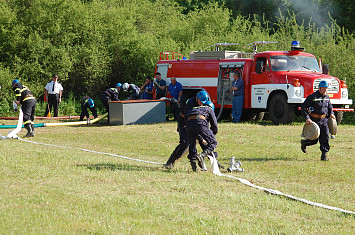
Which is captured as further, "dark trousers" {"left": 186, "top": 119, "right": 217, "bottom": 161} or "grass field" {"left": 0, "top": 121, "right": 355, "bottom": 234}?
"dark trousers" {"left": 186, "top": 119, "right": 217, "bottom": 161}

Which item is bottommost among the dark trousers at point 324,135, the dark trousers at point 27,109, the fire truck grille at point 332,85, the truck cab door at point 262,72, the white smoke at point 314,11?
the dark trousers at point 324,135

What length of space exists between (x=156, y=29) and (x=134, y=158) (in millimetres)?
26738

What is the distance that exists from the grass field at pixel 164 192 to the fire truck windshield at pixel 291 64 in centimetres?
587

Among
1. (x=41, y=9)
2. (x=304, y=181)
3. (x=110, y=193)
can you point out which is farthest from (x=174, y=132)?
(x=41, y=9)

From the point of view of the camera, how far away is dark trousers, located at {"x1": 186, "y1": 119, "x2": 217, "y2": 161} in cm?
1002

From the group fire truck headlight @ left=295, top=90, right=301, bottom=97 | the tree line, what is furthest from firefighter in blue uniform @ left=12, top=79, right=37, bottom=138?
the tree line

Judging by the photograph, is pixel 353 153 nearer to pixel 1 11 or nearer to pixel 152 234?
pixel 152 234

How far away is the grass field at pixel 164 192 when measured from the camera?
646 centimetres

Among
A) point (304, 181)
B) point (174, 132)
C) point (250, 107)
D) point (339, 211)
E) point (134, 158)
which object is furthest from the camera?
point (250, 107)

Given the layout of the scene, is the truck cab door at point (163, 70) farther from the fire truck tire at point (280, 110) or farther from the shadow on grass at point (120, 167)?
the shadow on grass at point (120, 167)

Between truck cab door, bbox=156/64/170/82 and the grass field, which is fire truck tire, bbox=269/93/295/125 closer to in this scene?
the grass field

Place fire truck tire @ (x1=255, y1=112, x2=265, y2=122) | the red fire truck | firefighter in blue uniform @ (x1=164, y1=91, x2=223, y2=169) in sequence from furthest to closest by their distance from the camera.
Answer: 1. fire truck tire @ (x1=255, y1=112, x2=265, y2=122)
2. the red fire truck
3. firefighter in blue uniform @ (x1=164, y1=91, x2=223, y2=169)

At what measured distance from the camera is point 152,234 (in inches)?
239

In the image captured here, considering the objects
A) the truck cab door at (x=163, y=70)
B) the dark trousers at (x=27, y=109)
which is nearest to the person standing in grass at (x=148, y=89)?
the truck cab door at (x=163, y=70)
